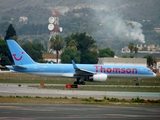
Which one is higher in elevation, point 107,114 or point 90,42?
point 90,42

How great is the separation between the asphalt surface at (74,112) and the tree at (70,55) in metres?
106

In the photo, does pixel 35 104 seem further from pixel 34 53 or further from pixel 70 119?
pixel 34 53

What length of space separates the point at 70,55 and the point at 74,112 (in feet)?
376

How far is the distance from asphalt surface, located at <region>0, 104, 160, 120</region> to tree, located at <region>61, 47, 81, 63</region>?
105972 millimetres

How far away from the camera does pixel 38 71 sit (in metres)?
80.0

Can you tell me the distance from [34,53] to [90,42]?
1780cm

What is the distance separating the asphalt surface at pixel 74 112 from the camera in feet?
117

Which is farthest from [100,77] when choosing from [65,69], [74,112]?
[74,112]

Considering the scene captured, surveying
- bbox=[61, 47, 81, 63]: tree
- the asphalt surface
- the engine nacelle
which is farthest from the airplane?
bbox=[61, 47, 81, 63]: tree

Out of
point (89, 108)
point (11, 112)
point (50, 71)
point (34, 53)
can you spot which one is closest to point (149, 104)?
point (89, 108)

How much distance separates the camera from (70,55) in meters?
153

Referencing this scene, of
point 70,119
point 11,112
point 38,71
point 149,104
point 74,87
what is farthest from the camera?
point 38,71

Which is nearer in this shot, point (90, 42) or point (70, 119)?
point (70, 119)

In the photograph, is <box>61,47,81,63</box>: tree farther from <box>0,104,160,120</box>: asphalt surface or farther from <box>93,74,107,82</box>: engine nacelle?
<box>0,104,160,120</box>: asphalt surface
